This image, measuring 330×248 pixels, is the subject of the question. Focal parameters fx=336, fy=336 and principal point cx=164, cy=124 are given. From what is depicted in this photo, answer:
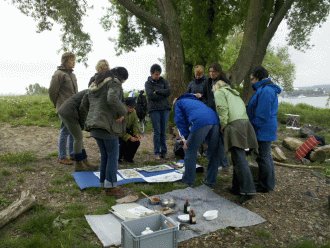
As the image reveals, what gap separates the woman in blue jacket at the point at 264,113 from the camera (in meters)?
4.93

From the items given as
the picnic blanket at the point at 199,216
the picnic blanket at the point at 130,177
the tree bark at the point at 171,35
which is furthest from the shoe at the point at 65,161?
the tree bark at the point at 171,35

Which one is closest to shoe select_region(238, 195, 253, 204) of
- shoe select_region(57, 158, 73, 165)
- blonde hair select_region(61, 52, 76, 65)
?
shoe select_region(57, 158, 73, 165)

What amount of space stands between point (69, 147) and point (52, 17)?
499cm

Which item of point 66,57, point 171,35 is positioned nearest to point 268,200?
point 66,57

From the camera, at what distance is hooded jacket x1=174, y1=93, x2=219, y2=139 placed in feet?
16.4

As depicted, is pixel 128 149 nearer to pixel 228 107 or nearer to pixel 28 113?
pixel 228 107

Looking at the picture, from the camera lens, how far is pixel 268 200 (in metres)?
5.12

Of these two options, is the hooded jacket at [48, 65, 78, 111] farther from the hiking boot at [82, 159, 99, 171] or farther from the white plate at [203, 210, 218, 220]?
the white plate at [203, 210, 218, 220]

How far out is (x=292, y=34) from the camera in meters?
12.8

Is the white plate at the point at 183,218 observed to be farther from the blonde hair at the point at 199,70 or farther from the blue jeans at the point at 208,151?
the blonde hair at the point at 199,70

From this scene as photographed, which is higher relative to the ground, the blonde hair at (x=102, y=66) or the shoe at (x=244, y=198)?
the blonde hair at (x=102, y=66)

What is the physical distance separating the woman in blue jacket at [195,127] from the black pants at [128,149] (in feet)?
5.71

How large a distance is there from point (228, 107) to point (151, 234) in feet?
7.80

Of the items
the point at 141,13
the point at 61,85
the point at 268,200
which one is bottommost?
the point at 268,200
